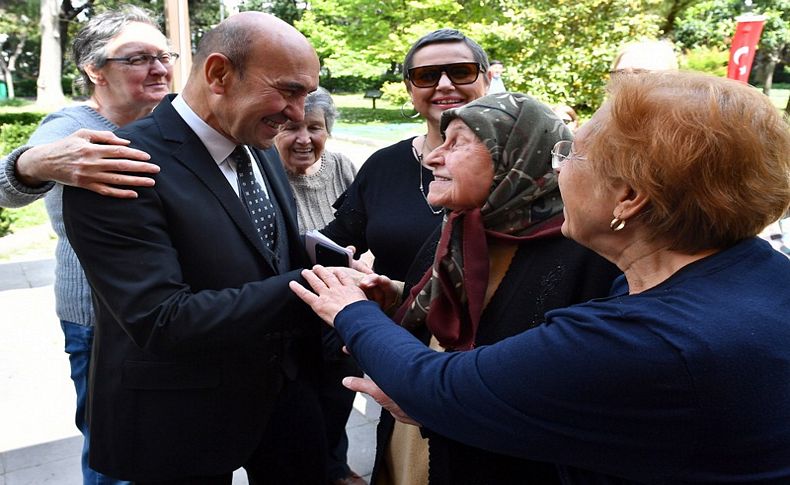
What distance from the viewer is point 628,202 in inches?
46.6

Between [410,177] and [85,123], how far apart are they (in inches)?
54.5

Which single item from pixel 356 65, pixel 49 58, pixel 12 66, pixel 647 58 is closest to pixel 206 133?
pixel 647 58

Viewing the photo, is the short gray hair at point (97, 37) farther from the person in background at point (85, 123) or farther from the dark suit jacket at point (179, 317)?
the dark suit jacket at point (179, 317)

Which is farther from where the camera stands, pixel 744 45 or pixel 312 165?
pixel 744 45

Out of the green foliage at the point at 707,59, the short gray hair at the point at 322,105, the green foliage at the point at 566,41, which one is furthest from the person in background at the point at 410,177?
the green foliage at the point at 707,59

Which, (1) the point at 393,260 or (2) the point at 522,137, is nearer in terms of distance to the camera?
(2) the point at 522,137

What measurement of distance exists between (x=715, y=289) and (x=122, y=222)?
1.38 m

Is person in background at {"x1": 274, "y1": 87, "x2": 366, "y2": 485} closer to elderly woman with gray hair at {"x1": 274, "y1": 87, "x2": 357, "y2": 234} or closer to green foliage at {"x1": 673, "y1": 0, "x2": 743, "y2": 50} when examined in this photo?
elderly woman with gray hair at {"x1": 274, "y1": 87, "x2": 357, "y2": 234}

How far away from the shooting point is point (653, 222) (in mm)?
1174

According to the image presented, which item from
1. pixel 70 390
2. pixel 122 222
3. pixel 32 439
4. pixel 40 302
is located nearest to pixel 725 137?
pixel 122 222

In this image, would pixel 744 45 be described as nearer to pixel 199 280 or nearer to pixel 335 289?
pixel 335 289

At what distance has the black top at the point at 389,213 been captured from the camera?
2.51 meters

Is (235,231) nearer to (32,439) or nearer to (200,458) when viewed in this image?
(200,458)

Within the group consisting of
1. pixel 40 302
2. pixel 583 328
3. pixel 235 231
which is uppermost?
pixel 583 328
